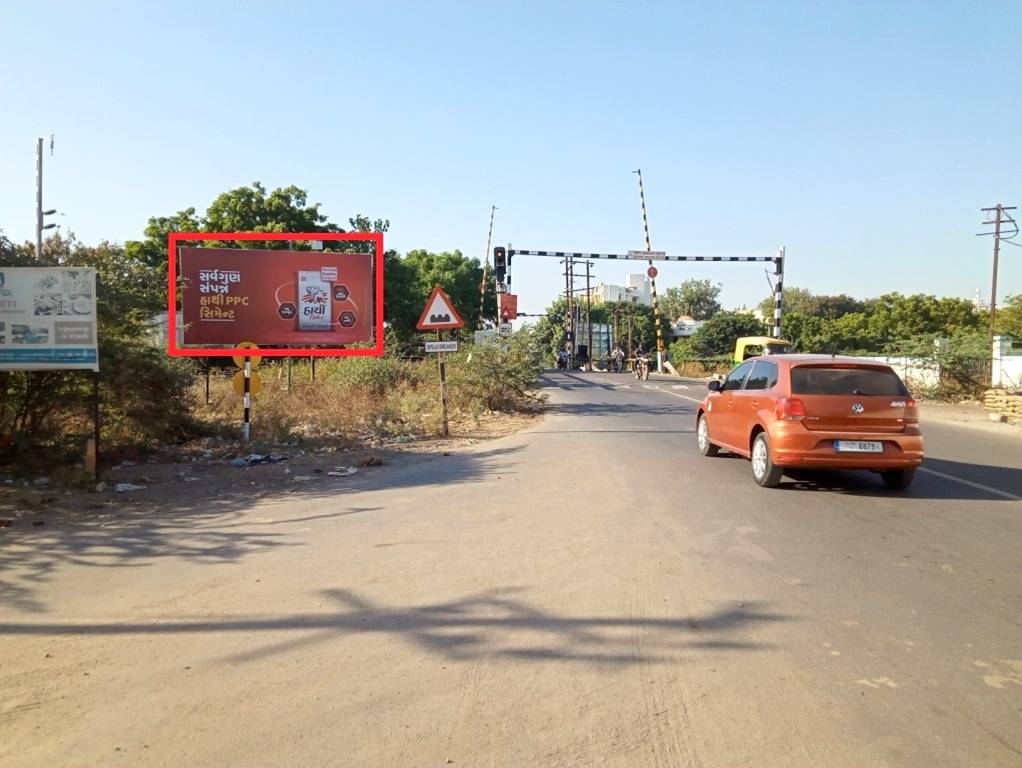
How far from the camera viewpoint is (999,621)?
484 cm

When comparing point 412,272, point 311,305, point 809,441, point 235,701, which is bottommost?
point 235,701

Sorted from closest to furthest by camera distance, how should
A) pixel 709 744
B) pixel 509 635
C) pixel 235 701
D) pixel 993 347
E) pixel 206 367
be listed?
1. pixel 709 744
2. pixel 235 701
3. pixel 509 635
4. pixel 206 367
5. pixel 993 347

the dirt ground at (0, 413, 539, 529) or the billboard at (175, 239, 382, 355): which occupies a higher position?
the billboard at (175, 239, 382, 355)

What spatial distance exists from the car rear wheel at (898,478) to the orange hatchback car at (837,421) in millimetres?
11

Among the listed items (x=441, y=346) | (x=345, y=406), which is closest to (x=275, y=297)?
(x=345, y=406)

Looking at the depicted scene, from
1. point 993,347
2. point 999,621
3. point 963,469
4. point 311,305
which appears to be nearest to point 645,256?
point 993,347

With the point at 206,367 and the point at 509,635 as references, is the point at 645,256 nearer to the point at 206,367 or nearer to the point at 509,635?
the point at 206,367

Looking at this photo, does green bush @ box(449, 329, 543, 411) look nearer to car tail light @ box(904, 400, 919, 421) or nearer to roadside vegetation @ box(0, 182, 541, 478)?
roadside vegetation @ box(0, 182, 541, 478)

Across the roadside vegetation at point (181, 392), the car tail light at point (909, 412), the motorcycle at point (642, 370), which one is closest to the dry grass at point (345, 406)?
the roadside vegetation at point (181, 392)

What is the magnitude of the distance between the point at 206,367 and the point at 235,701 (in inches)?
648

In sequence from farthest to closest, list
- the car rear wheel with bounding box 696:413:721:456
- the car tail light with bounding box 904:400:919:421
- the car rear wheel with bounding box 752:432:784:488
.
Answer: the car rear wheel with bounding box 696:413:721:456
the car rear wheel with bounding box 752:432:784:488
the car tail light with bounding box 904:400:919:421

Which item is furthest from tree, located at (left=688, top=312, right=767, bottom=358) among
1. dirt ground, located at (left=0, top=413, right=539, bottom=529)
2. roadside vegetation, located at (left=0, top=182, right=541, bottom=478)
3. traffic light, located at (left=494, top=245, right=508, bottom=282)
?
dirt ground, located at (left=0, top=413, right=539, bottom=529)

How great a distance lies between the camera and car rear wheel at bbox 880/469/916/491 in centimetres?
907

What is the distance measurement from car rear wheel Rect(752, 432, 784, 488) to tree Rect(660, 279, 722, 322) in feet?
358
